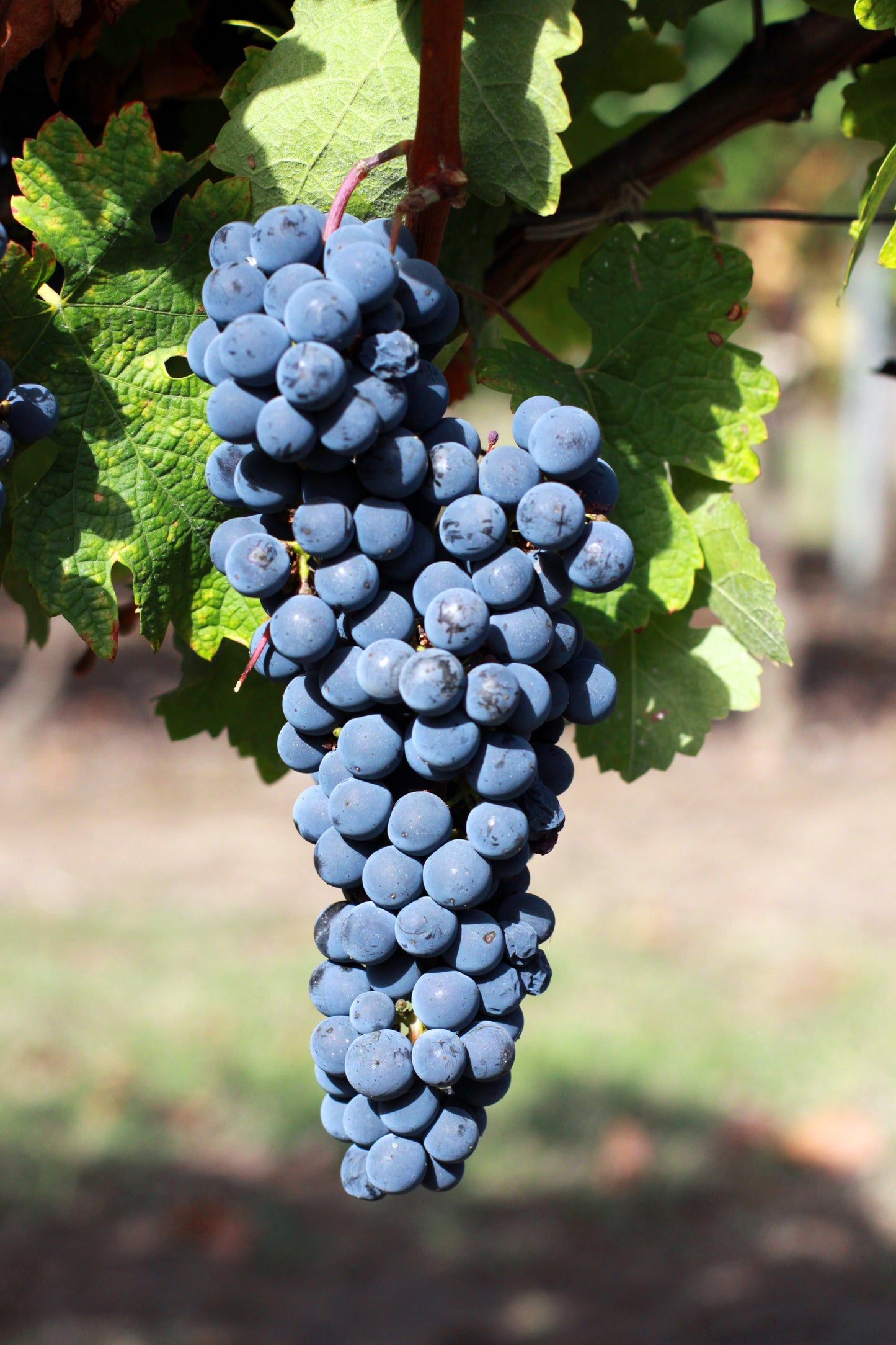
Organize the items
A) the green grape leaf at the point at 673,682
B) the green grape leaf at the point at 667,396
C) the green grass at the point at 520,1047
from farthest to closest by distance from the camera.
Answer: the green grass at the point at 520,1047 → the green grape leaf at the point at 673,682 → the green grape leaf at the point at 667,396

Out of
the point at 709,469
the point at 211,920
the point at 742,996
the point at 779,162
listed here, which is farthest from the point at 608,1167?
the point at 779,162

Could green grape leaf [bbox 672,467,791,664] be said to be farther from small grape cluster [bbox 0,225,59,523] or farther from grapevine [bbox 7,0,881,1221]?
small grape cluster [bbox 0,225,59,523]

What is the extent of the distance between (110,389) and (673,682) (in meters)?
0.47

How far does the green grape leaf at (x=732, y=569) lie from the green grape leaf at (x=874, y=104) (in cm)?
30

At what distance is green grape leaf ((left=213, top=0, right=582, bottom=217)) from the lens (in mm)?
758

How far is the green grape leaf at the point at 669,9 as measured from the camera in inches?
38.4

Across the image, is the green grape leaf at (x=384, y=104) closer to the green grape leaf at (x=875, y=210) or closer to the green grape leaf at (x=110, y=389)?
the green grape leaf at (x=110, y=389)

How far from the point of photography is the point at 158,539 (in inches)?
31.0

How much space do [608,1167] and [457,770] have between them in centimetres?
350

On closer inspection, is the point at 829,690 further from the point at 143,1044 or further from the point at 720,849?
the point at 143,1044

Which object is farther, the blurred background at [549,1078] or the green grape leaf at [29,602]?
the blurred background at [549,1078]

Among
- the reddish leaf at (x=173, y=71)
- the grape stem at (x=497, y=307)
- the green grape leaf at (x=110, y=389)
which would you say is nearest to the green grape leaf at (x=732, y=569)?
the grape stem at (x=497, y=307)

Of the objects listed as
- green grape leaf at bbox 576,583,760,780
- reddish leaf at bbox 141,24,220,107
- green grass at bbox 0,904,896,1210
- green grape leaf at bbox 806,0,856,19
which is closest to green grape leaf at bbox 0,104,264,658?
reddish leaf at bbox 141,24,220,107

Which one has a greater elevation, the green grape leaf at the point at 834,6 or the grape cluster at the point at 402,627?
the green grape leaf at the point at 834,6
